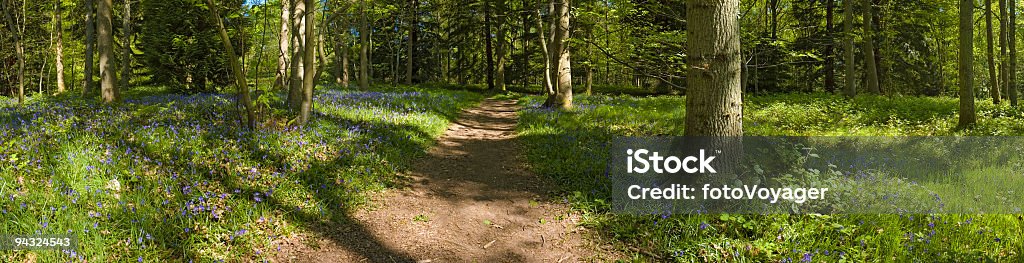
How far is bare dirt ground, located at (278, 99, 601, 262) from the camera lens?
443 cm

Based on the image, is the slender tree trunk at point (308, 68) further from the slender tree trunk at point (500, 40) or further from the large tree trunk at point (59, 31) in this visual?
the large tree trunk at point (59, 31)

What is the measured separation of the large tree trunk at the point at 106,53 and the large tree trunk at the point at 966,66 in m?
20.1

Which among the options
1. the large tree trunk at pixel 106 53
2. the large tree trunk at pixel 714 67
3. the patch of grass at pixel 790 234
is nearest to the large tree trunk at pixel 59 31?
the large tree trunk at pixel 106 53

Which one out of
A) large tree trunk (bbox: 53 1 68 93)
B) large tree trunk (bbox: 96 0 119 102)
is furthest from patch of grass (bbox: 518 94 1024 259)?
large tree trunk (bbox: 53 1 68 93)

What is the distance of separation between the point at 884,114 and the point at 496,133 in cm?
1119

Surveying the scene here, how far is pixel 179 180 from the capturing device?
4.95 meters

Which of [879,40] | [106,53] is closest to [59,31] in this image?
[106,53]

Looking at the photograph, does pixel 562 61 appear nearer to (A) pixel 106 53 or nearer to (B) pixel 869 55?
(A) pixel 106 53

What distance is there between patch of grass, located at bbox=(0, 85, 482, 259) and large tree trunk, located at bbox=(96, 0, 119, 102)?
265 cm

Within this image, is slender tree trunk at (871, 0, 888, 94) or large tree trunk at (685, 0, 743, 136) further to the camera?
slender tree trunk at (871, 0, 888, 94)

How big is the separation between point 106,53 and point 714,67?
1373 centimetres

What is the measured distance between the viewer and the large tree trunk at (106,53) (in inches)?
427

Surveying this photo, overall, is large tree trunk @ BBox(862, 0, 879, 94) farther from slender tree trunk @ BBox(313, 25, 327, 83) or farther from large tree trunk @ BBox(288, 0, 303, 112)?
large tree trunk @ BBox(288, 0, 303, 112)

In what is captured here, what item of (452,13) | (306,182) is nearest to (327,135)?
(306,182)
